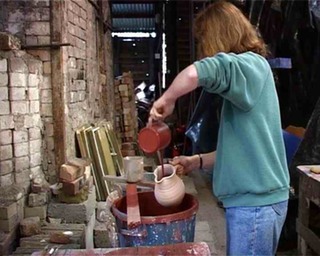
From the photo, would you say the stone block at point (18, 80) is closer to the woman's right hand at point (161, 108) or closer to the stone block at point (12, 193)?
the stone block at point (12, 193)

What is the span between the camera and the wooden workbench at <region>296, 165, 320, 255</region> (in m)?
2.68

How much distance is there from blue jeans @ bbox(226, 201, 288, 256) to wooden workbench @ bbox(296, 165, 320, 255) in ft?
3.29

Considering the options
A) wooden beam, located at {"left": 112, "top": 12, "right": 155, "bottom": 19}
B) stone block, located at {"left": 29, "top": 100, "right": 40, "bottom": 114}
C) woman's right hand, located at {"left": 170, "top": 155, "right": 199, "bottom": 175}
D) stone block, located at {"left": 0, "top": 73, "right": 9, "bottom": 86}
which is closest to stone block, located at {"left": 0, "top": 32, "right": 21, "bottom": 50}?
stone block, located at {"left": 0, "top": 73, "right": 9, "bottom": 86}

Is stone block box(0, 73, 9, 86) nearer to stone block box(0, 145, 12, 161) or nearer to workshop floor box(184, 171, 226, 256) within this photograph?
stone block box(0, 145, 12, 161)

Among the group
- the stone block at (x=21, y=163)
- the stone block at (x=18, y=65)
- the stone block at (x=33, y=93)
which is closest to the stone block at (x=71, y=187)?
the stone block at (x=21, y=163)

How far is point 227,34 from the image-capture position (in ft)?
5.46

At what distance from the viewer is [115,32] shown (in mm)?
11914

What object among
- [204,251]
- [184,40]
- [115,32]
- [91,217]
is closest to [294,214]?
[91,217]

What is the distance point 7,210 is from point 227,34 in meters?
1.88

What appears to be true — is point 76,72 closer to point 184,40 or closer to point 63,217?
point 63,217

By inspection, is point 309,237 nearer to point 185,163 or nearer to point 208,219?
point 185,163

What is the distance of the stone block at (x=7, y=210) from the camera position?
8.93 feet

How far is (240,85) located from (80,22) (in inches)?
119

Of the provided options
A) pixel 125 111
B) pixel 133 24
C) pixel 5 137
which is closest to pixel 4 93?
pixel 5 137
